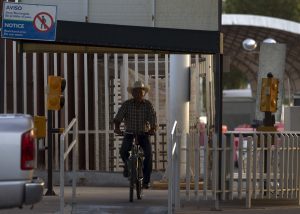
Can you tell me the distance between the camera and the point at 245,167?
14.0 meters

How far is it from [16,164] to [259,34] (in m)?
22.5

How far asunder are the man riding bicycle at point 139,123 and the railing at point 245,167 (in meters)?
1.04

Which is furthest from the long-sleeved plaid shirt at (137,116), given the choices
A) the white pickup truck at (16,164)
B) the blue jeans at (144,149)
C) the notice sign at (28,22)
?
the white pickup truck at (16,164)

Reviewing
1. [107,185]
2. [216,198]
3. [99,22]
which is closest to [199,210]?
[216,198]

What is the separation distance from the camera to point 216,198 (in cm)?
1344

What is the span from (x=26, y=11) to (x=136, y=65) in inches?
230

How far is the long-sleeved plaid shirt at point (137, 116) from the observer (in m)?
15.0

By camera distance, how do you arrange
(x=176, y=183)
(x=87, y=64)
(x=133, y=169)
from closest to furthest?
(x=176, y=183) < (x=133, y=169) < (x=87, y=64)

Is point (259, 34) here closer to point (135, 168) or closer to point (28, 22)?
point (135, 168)

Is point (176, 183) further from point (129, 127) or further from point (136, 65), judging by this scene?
point (136, 65)

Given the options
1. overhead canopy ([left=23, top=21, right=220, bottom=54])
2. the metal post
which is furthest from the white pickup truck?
the metal post

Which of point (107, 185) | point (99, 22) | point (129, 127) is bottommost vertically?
point (107, 185)

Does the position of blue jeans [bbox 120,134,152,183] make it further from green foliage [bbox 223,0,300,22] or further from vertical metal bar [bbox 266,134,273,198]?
green foliage [bbox 223,0,300,22]

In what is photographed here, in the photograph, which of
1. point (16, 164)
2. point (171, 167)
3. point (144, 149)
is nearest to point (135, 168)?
point (144, 149)
